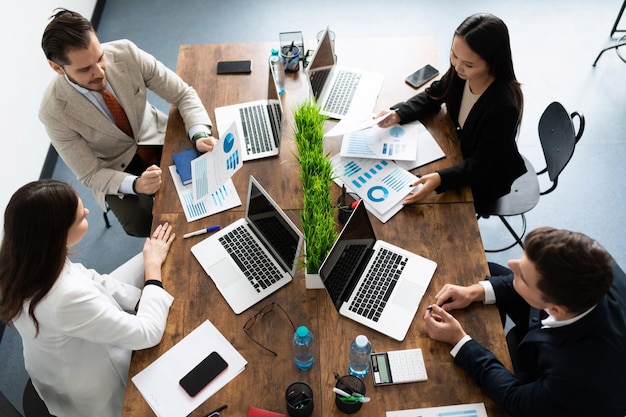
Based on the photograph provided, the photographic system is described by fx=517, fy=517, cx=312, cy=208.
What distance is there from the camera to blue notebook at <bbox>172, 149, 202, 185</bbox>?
226 cm

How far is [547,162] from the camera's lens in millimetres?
2533

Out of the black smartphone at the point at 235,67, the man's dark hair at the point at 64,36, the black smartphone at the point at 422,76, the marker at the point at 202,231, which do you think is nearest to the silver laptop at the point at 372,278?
the marker at the point at 202,231

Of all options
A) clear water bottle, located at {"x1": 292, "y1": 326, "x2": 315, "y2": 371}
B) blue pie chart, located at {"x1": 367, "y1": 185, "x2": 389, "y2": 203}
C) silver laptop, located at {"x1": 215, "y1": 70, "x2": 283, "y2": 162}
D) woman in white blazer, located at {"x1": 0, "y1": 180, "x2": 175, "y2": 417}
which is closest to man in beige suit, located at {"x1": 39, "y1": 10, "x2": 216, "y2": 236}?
silver laptop, located at {"x1": 215, "y1": 70, "x2": 283, "y2": 162}

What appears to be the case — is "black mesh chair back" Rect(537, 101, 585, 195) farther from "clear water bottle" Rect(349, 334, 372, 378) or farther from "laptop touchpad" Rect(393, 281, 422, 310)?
"clear water bottle" Rect(349, 334, 372, 378)

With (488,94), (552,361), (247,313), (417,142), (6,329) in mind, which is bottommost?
(6,329)

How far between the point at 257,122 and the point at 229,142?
35cm

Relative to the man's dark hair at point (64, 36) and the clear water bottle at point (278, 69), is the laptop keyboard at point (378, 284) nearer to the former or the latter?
the clear water bottle at point (278, 69)

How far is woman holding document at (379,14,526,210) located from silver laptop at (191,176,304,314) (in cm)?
57

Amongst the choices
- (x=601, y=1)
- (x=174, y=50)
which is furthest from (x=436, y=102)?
(x=601, y=1)

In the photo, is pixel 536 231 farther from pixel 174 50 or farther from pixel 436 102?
pixel 174 50

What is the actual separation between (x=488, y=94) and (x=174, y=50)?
109 inches

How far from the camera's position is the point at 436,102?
7.99ft

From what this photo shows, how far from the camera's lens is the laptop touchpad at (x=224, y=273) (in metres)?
1.95

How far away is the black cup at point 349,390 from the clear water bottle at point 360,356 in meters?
0.04
